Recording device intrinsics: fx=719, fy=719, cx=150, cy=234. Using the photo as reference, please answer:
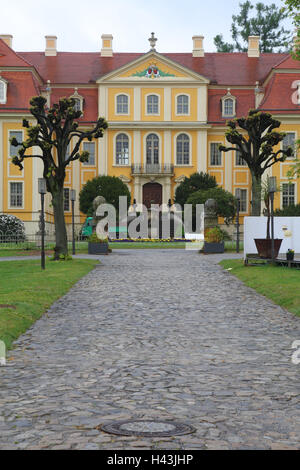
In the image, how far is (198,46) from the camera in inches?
2256

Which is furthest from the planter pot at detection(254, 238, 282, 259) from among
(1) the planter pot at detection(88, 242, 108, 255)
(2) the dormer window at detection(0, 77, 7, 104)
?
(2) the dormer window at detection(0, 77, 7, 104)

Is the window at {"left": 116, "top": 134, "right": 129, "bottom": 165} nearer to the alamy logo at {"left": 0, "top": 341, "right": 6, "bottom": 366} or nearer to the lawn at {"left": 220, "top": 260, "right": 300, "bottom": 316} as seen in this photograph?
the lawn at {"left": 220, "top": 260, "right": 300, "bottom": 316}

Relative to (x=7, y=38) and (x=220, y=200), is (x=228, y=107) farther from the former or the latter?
(x=7, y=38)

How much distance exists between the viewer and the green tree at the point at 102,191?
48.5 m

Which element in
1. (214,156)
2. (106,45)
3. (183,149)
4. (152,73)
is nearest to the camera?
(152,73)

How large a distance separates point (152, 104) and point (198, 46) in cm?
760

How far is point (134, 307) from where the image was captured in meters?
11.2

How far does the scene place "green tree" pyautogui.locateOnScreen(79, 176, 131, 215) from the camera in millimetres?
48500

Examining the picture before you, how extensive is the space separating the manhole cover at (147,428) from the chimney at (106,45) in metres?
55.0

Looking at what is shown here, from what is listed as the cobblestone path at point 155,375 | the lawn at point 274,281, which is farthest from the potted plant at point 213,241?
the cobblestone path at point 155,375

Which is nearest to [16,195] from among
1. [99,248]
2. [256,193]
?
[99,248]

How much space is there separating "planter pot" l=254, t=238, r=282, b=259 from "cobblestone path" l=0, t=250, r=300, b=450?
9.18 metres

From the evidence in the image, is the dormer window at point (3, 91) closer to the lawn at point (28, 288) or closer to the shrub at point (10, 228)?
the shrub at point (10, 228)

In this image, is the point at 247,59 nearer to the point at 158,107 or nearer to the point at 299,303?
the point at 158,107
